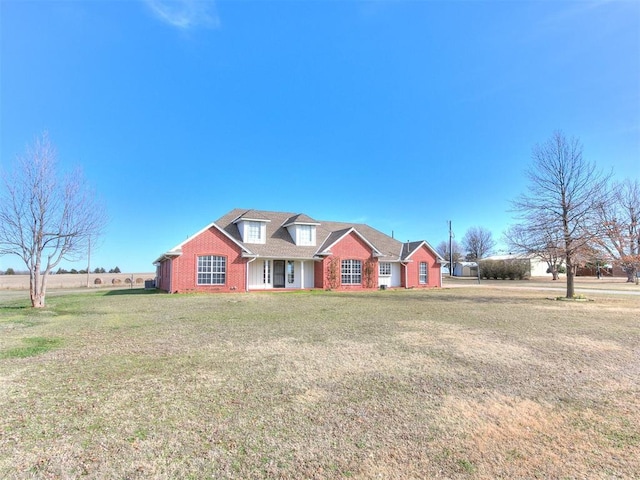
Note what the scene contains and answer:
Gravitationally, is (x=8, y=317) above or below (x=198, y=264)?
below

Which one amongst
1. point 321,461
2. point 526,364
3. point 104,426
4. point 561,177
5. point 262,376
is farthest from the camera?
point 561,177

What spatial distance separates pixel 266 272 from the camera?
1042 inches

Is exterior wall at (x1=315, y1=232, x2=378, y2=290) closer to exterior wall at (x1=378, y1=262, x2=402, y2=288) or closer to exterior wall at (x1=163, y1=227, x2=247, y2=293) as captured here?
exterior wall at (x1=378, y1=262, x2=402, y2=288)

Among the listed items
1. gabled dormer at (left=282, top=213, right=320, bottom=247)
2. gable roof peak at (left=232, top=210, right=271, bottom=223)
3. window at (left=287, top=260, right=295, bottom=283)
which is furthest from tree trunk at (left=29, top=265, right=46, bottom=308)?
gabled dormer at (left=282, top=213, right=320, bottom=247)

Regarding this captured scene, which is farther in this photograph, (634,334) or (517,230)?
(517,230)

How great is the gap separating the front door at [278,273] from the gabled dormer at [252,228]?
1.93m

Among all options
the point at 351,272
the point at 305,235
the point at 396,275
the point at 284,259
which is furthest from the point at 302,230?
the point at 396,275

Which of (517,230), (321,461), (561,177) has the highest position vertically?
(561,177)

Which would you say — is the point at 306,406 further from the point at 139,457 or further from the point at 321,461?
the point at 139,457

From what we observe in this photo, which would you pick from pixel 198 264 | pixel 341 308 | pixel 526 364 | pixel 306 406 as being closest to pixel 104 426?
pixel 306 406

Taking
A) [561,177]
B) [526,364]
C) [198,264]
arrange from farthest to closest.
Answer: [198,264] → [561,177] → [526,364]

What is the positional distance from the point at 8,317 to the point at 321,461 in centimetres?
1418

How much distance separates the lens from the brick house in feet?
76.0

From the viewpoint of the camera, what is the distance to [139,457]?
3.50 m
